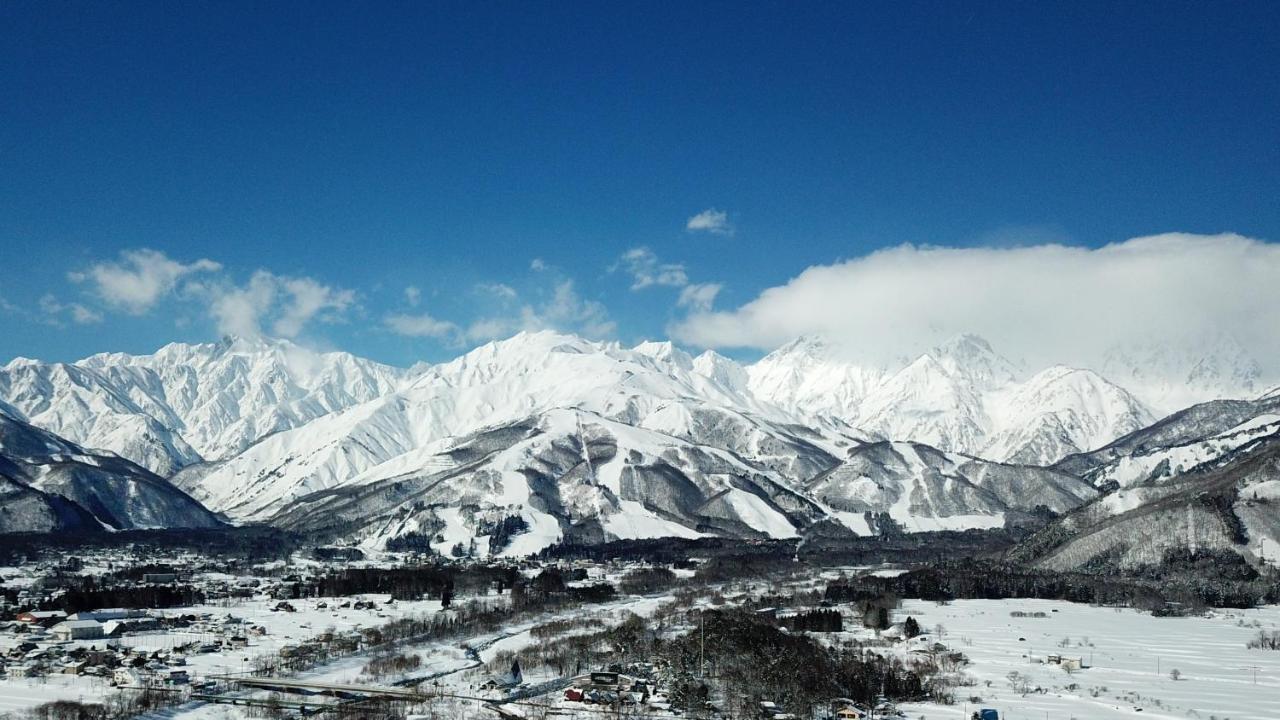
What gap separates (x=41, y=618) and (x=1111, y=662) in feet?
407

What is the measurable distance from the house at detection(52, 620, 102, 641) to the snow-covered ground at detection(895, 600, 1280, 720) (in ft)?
301

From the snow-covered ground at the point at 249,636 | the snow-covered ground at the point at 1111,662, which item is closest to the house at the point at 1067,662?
the snow-covered ground at the point at 1111,662

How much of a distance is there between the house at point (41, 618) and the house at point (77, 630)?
6.46 m

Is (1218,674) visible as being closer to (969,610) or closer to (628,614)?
(969,610)

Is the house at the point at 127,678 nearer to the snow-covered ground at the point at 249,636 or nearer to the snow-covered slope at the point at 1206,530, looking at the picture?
the snow-covered ground at the point at 249,636

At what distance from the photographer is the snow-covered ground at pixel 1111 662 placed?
268 feet

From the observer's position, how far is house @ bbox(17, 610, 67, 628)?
12912 centimetres

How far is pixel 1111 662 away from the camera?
104 meters

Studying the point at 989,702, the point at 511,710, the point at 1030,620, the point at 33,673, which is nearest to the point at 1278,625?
the point at 1030,620

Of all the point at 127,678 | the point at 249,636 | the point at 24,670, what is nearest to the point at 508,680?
the point at 127,678

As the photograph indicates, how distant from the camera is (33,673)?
96000 millimetres

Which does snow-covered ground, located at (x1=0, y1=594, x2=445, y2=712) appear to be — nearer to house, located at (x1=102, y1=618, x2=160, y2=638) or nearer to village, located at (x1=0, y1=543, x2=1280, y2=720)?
village, located at (x1=0, y1=543, x2=1280, y2=720)

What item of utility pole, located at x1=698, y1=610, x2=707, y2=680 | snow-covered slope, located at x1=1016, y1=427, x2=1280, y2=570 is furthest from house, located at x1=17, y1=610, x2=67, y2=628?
snow-covered slope, located at x1=1016, y1=427, x2=1280, y2=570

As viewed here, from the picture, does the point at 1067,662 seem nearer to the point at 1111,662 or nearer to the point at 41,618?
the point at 1111,662
